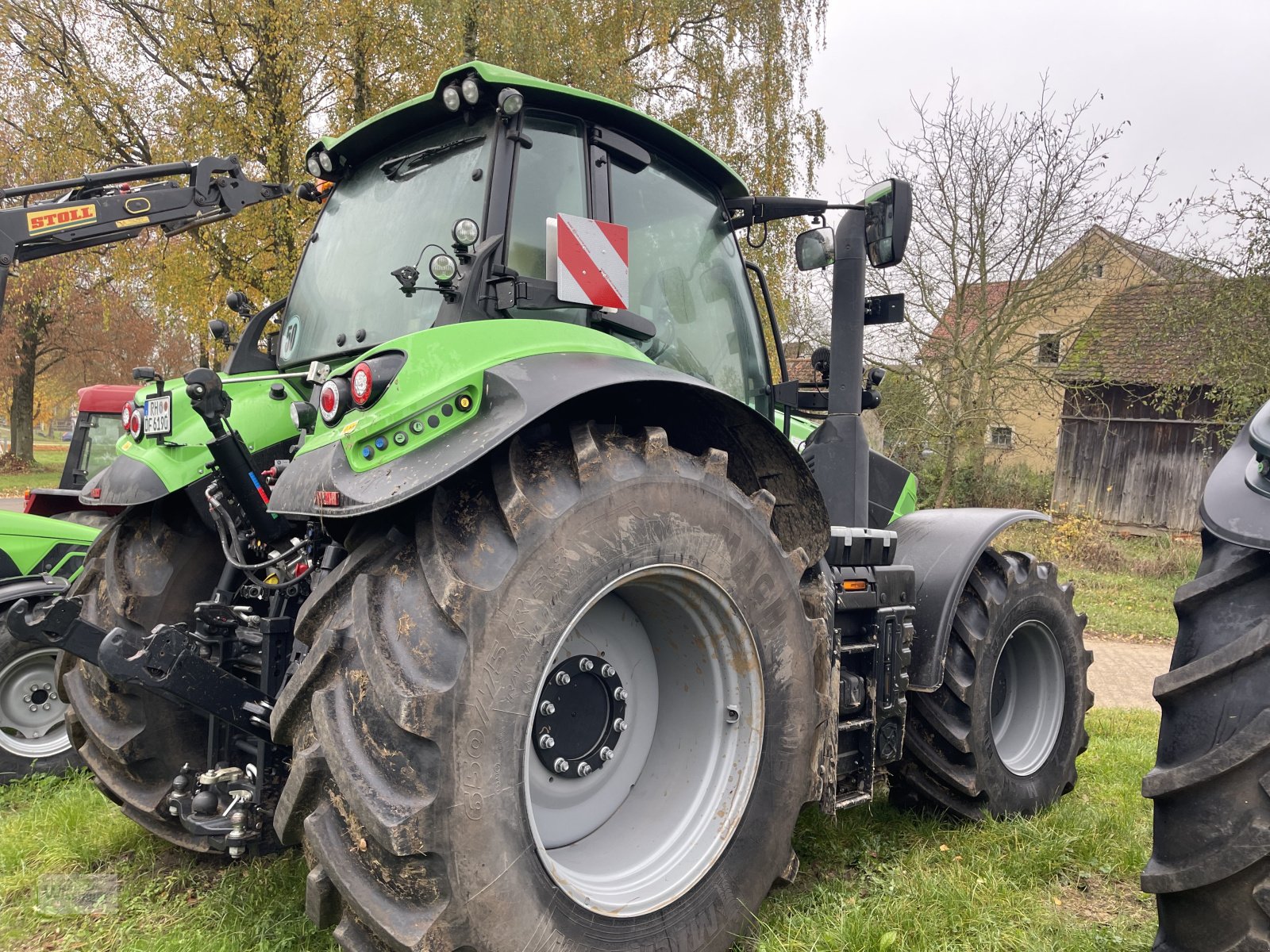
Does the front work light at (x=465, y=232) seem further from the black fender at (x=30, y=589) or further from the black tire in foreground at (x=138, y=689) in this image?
the black fender at (x=30, y=589)

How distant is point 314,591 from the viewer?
2.13 meters

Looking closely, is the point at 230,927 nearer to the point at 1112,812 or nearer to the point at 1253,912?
the point at 1253,912

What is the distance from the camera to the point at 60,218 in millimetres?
4484

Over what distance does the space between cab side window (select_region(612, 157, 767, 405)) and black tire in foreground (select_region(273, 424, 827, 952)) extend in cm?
94

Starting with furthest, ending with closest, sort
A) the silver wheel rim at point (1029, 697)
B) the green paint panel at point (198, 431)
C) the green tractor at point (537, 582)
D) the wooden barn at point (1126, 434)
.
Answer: the wooden barn at point (1126, 434) < the silver wheel rim at point (1029, 697) < the green paint panel at point (198, 431) < the green tractor at point (537, 582)

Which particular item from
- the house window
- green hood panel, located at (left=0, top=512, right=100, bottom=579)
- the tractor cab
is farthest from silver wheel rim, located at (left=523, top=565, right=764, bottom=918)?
the house window

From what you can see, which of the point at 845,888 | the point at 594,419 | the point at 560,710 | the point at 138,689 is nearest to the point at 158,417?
the point at 138,689

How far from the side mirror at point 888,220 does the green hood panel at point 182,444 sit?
85.4 inches

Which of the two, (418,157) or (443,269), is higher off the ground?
(418,157)

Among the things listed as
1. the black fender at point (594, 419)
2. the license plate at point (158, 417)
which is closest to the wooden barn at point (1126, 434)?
the black fender at point (594, 419)

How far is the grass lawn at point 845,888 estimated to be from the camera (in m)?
2.63

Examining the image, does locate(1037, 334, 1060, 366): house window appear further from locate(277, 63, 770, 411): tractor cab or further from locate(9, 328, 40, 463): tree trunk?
locate(9, 328, 40, 463): tree trunk

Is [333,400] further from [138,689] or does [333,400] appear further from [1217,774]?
[1217,774]

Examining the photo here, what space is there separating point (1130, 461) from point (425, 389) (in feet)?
72.8
